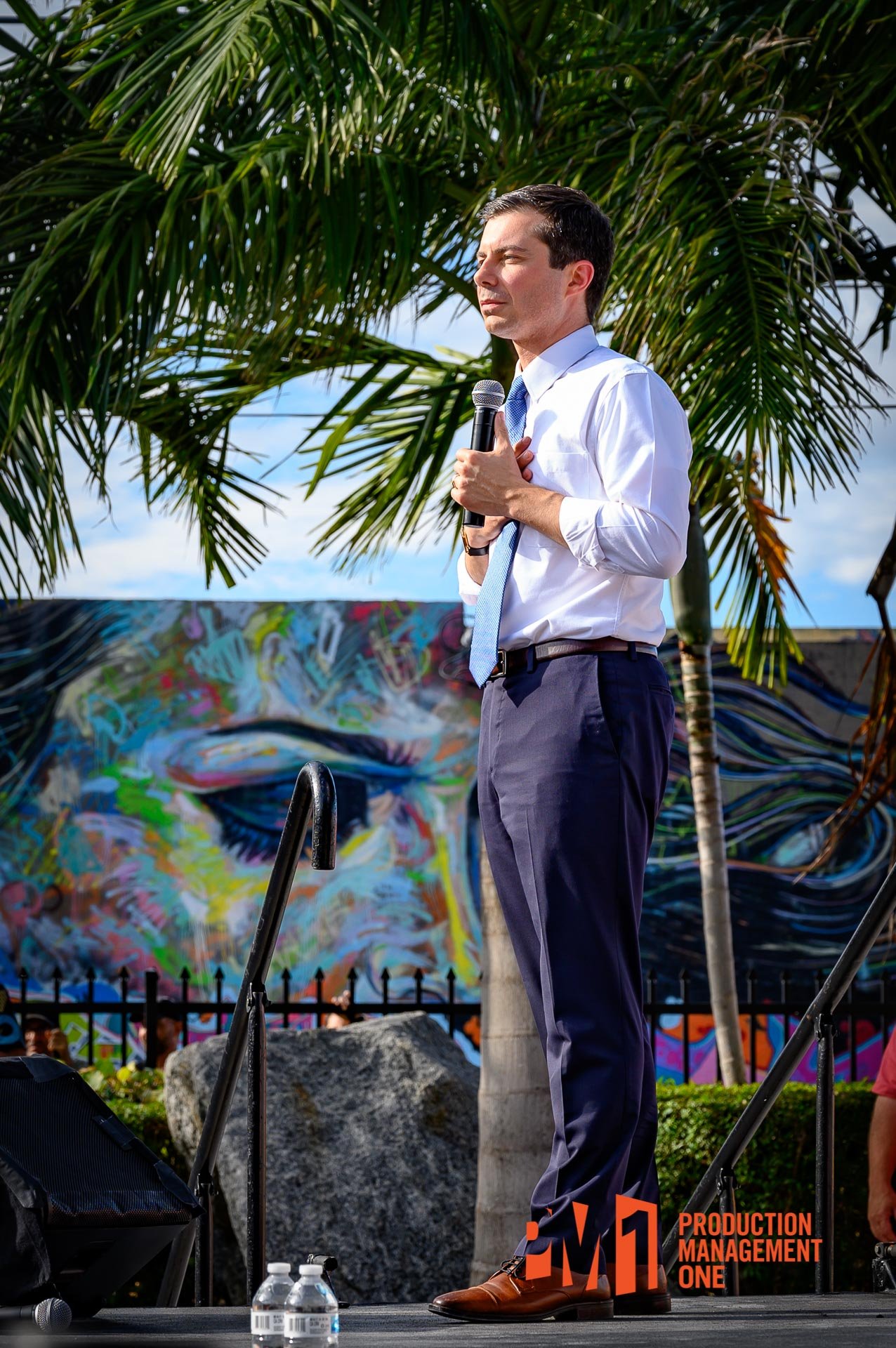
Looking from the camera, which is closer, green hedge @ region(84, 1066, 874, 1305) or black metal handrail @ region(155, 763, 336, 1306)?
black metal handrail @ region(155, 763, 336, 1306)

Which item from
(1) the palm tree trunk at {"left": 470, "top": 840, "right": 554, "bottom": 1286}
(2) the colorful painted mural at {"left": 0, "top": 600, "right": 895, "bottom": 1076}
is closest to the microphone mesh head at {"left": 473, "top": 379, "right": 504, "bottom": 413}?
(1) the palm tree trunk at {"left": 470, "top": 840, "right": 554, "bottom": 1286}

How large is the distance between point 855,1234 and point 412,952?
26.9 feet

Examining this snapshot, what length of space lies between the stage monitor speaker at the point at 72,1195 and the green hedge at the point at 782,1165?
431 centimetres

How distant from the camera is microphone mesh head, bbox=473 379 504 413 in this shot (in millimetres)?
2443

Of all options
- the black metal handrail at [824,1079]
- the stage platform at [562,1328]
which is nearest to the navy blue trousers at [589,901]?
the stage platform at [562,1328]

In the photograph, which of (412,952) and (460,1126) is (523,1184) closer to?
(460,1126)

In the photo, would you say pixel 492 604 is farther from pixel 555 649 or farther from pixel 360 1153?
pixel 360 1153

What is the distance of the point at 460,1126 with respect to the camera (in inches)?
253

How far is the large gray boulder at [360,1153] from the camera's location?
19.8ft

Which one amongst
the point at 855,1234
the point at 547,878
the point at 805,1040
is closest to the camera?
the point at 547,878

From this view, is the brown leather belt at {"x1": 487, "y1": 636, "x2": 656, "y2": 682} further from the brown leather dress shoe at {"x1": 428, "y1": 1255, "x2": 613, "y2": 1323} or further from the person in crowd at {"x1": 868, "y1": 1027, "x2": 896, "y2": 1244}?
the person in crowd at {"x1": 868, "y1": 1027, "x2": 896, "y2": 1244}

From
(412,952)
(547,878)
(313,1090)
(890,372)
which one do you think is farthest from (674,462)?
(890,372)

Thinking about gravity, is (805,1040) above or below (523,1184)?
above

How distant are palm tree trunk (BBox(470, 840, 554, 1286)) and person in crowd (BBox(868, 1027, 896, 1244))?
61.9 inches
